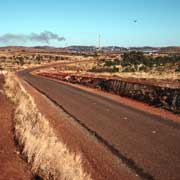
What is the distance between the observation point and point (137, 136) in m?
16.5

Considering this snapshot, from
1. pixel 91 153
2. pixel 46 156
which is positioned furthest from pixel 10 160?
pixel 91 153

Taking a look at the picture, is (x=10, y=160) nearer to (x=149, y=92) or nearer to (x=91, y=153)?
(x=91, y=153)

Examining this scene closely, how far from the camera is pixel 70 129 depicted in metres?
18.6

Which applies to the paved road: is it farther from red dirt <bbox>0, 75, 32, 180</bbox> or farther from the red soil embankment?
red dirt <bbox>0, 75, 32, 180</bbox>

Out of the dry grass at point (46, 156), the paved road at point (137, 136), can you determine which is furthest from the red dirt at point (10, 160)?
the paved road at point (137, 136)

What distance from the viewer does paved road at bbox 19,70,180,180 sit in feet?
40.1

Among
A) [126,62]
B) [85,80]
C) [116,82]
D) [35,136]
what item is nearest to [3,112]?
[35,136]

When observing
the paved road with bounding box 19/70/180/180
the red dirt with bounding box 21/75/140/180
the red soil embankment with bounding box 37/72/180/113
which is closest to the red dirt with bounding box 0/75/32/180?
the red dirt with bounding box 21/75/140/180

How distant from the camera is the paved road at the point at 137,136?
12227mm

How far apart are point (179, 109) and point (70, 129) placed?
28.0ft

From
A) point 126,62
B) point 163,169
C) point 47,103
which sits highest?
point 163,169

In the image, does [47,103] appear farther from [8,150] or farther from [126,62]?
[126,62]

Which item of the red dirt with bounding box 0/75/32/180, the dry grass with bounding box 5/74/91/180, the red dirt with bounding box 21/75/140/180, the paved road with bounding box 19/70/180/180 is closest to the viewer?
the dry grass with bounding box 5/74/91/180

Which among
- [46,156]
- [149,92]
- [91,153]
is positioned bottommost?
[149,92]
